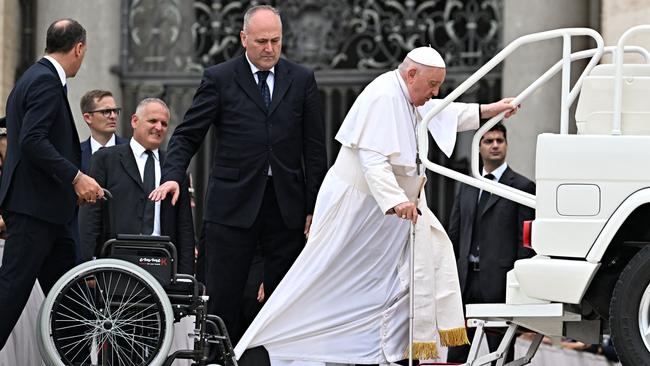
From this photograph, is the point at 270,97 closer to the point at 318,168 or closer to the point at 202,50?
the point at 318,168

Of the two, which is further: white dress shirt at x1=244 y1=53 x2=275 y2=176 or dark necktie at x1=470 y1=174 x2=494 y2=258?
dark necktie at x1=470 y1=174 x2=494 y2=258

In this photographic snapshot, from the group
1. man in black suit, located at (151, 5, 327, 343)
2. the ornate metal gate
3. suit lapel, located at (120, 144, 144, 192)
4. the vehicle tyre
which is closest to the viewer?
the vehicle tyre

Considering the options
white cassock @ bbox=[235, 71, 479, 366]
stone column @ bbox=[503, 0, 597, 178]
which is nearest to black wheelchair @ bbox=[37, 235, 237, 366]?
white cassock @ bbox=[235, 71, 479, 366]

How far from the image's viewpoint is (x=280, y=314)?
9133 millimetres

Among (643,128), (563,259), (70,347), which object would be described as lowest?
(70,347)

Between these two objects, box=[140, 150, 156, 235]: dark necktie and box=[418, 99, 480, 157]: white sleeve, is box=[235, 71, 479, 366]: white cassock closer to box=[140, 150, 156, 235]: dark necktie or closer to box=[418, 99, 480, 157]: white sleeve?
box=[418, 99, 480, 157]: white sleeve

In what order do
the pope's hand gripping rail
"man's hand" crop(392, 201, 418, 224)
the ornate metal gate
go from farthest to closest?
1. the ornate metal gate
2. "man's hand" crop(392, 201, 418, 224)
3. the pope's hand gripping rail

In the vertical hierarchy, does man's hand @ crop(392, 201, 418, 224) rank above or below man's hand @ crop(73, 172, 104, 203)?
below

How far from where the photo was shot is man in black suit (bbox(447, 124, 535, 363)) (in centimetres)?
1052

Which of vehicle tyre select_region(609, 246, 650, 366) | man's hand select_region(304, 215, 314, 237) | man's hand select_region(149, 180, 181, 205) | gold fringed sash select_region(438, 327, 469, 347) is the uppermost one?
man's hand select_region(149, 180, 181, 205)

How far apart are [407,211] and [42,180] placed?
6.47ft

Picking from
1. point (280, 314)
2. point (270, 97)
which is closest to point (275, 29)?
point (270, 97)

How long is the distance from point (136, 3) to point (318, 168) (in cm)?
654

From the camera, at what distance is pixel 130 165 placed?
33.4 ft
